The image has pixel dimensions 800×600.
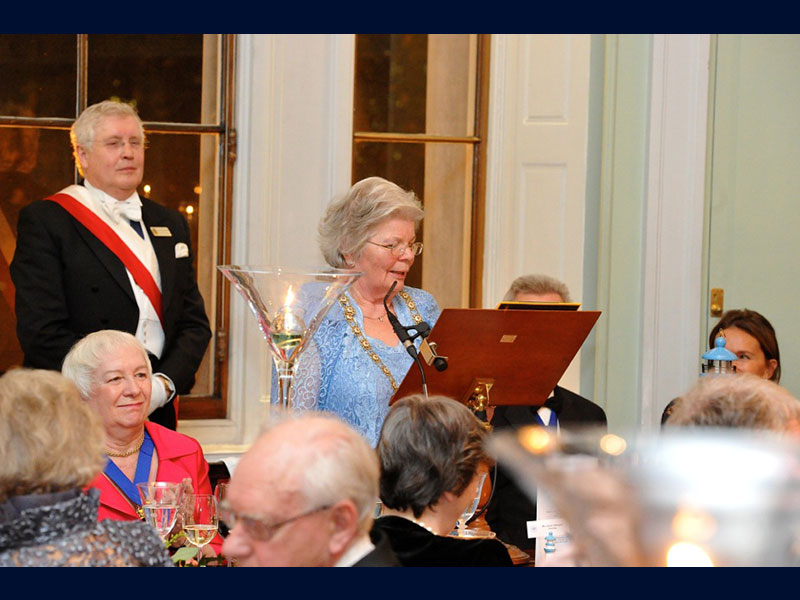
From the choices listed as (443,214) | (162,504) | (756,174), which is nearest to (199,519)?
(162,504)

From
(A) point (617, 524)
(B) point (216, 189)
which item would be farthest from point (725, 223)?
(A) point (617, 524)

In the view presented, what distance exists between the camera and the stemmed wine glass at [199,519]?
2.45m

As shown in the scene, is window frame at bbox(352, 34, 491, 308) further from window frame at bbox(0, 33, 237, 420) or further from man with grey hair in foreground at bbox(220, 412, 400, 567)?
man with grey hair in foreground at bbox(220, 412, 400, 567)

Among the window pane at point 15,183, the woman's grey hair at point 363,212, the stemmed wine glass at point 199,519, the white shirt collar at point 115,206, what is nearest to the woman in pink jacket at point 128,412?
the stemmed wine glass at point 199,519

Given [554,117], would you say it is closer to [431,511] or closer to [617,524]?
[431,511]

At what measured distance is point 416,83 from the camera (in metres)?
5.07

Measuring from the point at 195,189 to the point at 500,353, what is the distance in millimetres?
2411

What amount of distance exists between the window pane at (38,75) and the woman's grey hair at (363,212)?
1975 mm

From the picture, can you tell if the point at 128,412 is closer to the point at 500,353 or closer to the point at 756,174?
the point at 500,353

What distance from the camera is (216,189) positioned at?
487cm

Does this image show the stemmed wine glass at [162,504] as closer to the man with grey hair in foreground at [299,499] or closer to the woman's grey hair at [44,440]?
the woman's grey hair at [44,440]

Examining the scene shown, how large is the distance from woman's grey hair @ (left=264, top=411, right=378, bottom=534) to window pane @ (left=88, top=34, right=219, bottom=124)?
3.33 metres

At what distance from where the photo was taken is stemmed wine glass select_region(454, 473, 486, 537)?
7.46 feet

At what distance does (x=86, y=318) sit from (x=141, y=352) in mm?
693
